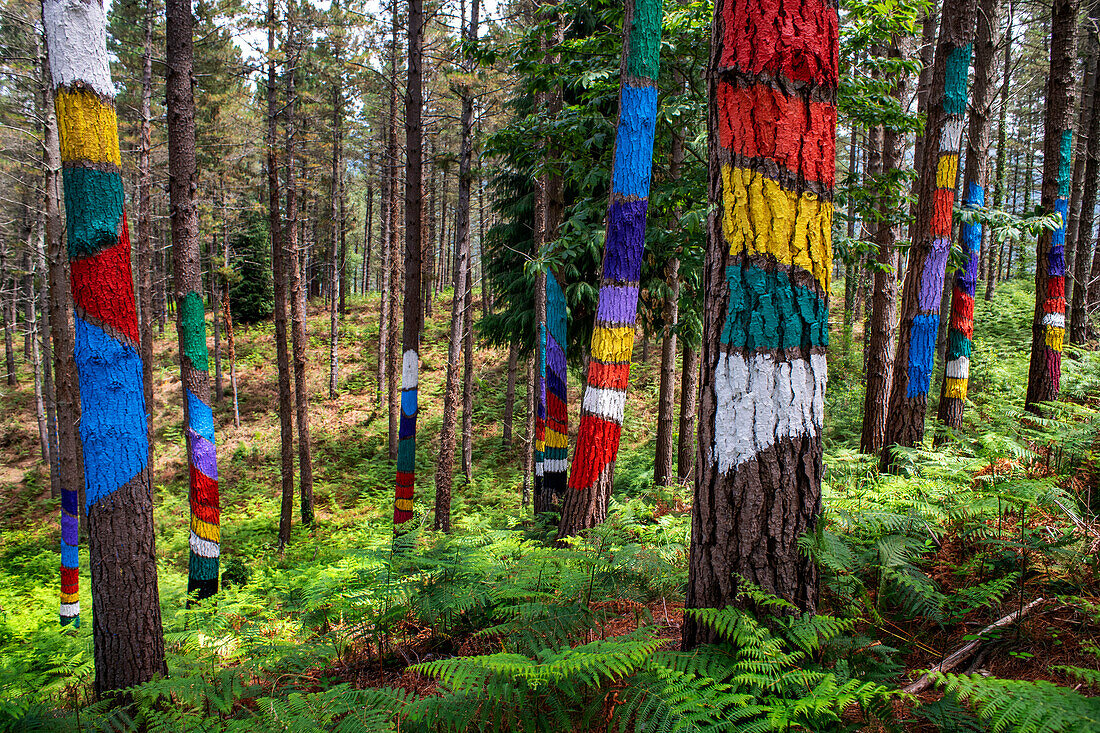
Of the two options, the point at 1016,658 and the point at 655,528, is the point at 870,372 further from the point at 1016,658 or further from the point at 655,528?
the point at 1016,658

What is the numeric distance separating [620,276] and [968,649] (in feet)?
11.9

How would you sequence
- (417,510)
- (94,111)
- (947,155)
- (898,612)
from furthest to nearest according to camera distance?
(417,510) < (947,155) < (94,111) < (898,612)

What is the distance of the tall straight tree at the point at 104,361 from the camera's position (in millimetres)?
3195

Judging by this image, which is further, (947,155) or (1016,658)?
(947,155)

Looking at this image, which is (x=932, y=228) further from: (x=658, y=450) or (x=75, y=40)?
(x=75, y=40)

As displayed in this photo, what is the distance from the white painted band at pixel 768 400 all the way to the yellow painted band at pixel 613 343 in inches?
112

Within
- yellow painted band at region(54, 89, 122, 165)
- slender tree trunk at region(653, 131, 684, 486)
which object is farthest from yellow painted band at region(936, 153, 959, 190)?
yellow painted band at region(54, 89, 122, 165)

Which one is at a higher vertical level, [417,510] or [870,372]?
[870,372]

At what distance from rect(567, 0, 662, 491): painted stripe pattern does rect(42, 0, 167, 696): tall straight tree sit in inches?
132

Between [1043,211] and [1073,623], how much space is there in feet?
20.3

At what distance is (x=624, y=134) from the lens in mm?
4883

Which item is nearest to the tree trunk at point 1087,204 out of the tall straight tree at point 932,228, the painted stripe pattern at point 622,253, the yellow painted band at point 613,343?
the tall straight tree at point 932,228

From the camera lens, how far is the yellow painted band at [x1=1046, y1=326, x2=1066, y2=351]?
6.13 meters

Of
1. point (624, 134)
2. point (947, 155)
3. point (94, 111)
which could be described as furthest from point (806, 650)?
point (947, 155)
